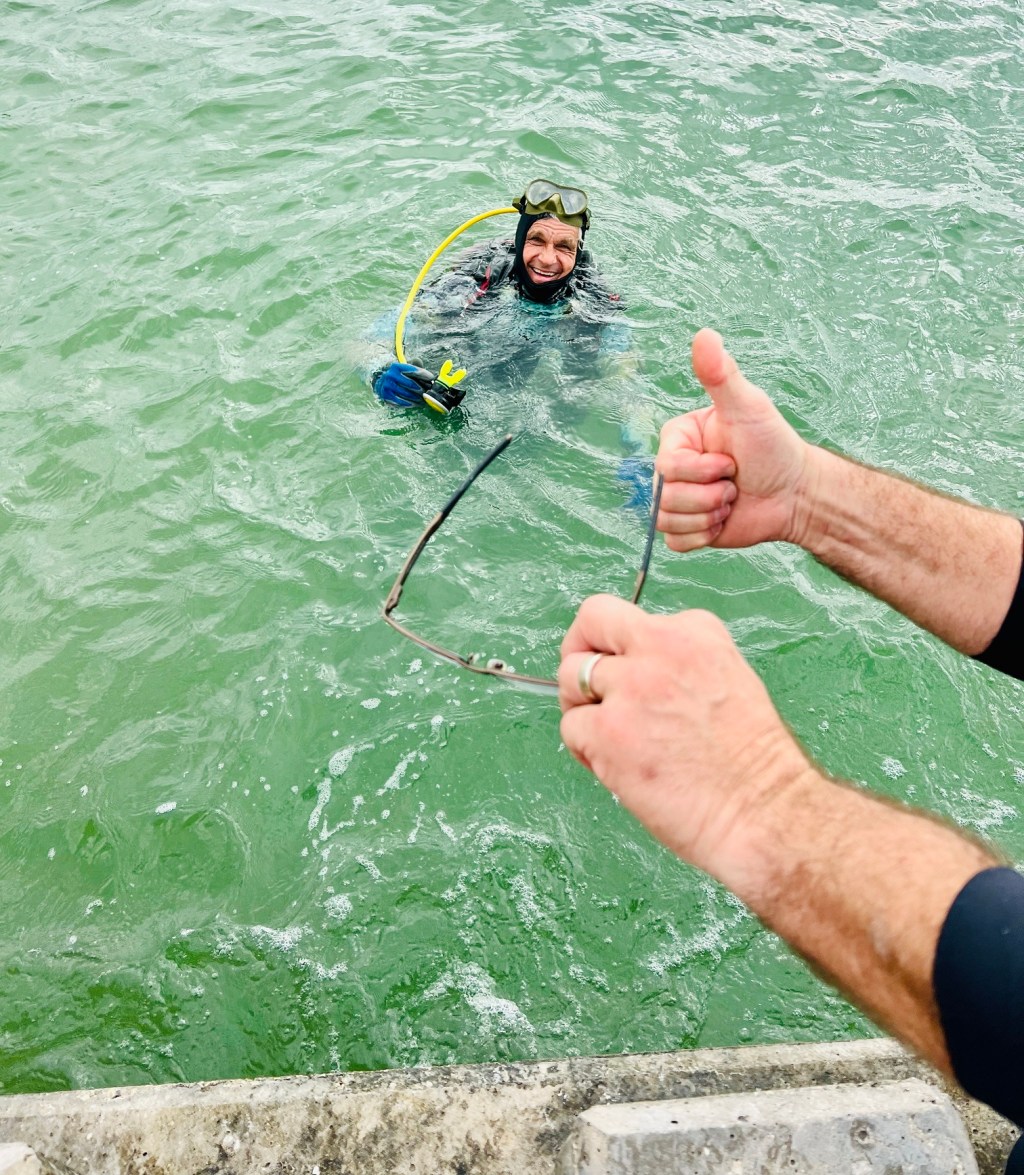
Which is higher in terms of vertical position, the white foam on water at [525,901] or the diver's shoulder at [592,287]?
the diver's shoulder at [592,287]

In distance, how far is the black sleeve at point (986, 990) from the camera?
3.86 ft

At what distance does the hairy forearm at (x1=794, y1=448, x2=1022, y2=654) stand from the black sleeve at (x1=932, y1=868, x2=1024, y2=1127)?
1.01 metres

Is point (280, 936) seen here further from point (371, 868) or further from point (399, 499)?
point (399, 499)

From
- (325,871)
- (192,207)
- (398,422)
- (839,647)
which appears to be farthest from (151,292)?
(839,647)

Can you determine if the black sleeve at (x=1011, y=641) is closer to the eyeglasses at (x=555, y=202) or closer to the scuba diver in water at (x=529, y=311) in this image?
the scuba diver in water at (x=529, y=311)

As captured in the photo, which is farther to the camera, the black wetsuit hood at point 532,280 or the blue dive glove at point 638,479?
the black wetsuit hood at point 532,280

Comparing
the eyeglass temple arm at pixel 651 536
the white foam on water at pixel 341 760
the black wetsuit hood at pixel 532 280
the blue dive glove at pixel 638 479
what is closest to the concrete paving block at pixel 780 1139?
the eyeglass temple arm at pixel 651 536

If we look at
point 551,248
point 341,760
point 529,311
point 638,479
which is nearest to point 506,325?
point 529,311

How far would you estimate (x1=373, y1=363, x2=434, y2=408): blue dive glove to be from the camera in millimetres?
4328

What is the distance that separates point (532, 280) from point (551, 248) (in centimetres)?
19

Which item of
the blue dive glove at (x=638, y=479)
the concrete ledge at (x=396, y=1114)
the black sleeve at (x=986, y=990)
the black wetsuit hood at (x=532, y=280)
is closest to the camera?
the black sleeve at (x=986, y=990)

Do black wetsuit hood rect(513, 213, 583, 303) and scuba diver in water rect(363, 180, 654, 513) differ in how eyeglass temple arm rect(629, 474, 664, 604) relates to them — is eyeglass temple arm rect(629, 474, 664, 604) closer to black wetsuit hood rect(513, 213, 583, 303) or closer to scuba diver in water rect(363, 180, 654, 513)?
scuba diver in water rect(363, 180, 654, 513)

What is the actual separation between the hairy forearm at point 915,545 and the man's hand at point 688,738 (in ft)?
3.21

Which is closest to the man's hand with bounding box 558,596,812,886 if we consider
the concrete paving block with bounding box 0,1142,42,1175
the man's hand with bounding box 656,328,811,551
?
the man's hand with bounding box 656,328,811,551
